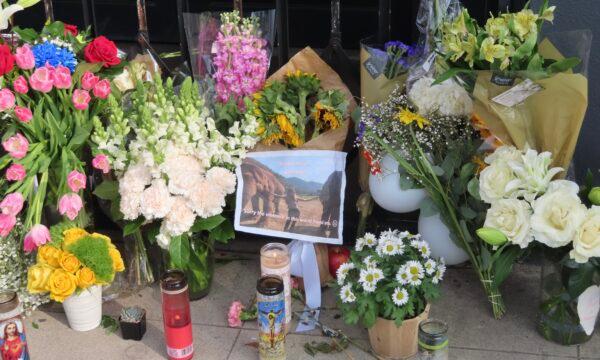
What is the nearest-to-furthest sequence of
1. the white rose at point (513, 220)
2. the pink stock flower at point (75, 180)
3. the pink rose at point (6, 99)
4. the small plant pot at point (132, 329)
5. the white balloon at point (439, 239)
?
1. the white rose at point (513, 220)
2. the pink rose at point (6, 99)
3. the pink stock flower at point (75, 180)
4. the small plant pot at point (132, 329)
5. the white balloon at point (439, 239)

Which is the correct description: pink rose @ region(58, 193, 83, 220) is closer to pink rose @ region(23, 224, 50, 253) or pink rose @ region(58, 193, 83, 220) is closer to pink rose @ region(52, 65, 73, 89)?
pink rose @ region(23, 224, 50, 253)

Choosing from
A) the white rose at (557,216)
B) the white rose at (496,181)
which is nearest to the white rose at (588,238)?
the white rose at (557,216)

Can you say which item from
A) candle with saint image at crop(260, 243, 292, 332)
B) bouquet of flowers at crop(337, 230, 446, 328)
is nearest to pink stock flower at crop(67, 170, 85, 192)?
candle with saint image at crop(260, 243, 292, 332)

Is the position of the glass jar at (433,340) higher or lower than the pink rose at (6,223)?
lower

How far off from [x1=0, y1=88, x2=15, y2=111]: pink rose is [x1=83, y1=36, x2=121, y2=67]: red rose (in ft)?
1.25

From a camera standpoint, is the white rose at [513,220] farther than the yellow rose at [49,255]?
No

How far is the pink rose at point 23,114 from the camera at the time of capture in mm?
2873

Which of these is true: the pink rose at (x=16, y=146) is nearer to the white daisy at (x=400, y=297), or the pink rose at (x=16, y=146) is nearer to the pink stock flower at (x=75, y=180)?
the pink stock flower at (x=75, y=180)

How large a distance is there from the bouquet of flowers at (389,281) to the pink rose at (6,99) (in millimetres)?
1380

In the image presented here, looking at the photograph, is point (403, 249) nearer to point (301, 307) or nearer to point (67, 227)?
point (301, 307)

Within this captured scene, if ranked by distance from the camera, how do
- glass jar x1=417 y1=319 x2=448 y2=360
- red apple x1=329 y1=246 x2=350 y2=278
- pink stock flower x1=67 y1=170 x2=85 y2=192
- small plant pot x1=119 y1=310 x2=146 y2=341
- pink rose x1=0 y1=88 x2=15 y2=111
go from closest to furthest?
1. glass jar x1=417 y1=319 x2=448 y2=360
2. pink rose x1=0 y1=88 x2=15 y2=111
3. pink stock flower x1=67 y1=170 x2=85 y2=192
4. small plant pot x1=119 y1=310 x2=146 y2=341
5. red apple x1=329 y1=246 x2=350 y2=278

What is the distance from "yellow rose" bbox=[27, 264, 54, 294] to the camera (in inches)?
116

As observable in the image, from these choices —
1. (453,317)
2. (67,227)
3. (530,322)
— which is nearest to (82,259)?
(67,227)

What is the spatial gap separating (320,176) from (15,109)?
4.07 feet
